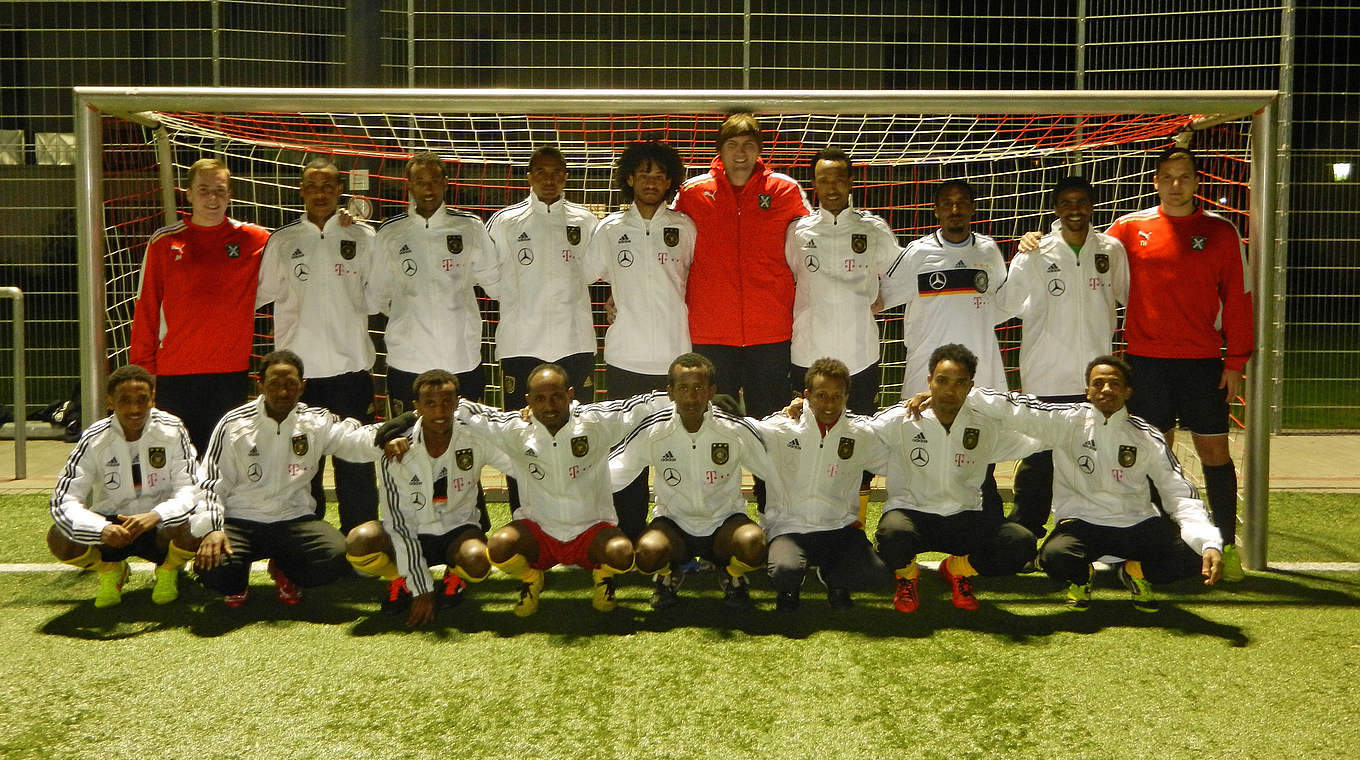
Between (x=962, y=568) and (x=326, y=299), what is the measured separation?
2.67 meters

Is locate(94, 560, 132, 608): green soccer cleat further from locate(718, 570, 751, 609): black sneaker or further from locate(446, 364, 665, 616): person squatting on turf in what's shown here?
locate(718, 570, 751, 609): black sneaker

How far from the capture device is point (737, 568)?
380cm

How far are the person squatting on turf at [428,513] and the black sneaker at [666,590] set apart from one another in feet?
1.98

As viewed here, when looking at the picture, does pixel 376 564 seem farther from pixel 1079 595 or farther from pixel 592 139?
pixel 592 139

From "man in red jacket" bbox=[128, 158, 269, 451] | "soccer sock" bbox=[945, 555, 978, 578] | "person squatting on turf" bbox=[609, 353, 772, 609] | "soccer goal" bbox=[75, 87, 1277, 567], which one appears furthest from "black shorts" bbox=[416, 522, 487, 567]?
"soccer sock" bbox=[945, 555, 978, 578]

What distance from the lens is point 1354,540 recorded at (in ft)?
15.4

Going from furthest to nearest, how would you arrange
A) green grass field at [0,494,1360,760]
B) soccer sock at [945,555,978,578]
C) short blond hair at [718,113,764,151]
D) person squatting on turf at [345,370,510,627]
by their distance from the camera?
short blond hair at [718,113,764,151]
soccer sock at [945,555,978,578]
person squatting on turf at [345,370,510,627]
green grass field at [0,494,1360,760]

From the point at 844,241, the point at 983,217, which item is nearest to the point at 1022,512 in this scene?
the point at 844,241

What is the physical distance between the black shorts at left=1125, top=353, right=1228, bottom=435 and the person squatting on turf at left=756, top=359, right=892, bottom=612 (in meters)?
1.17

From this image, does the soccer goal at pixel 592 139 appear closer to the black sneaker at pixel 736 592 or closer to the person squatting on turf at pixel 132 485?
the person squatting on turf at pixel 132 485

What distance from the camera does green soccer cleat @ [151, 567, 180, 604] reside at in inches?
156

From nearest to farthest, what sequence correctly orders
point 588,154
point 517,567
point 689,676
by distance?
point 689,676
point 517,567
point 588,154

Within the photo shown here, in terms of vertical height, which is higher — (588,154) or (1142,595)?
(588,154)

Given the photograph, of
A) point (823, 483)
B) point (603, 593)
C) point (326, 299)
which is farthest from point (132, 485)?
point (823, 483)
